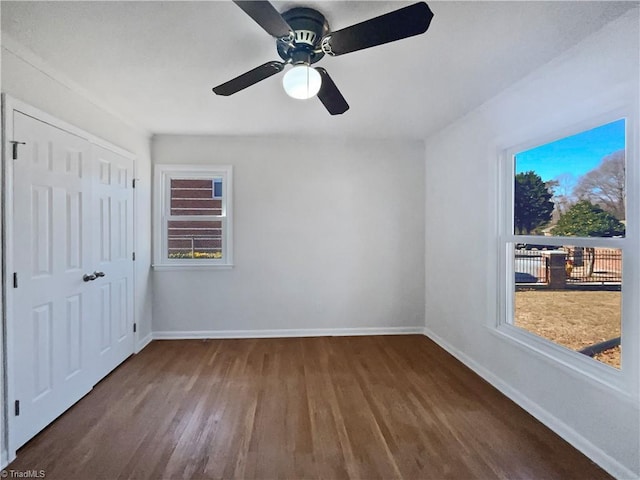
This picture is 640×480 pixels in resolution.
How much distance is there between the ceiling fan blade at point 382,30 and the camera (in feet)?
4.34

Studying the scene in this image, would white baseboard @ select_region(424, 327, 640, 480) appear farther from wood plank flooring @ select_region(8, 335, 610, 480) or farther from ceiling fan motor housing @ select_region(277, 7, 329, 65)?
ceiling fan motor housing @ select_region(277, 7, 329, 65)

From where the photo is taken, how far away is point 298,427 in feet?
7.23

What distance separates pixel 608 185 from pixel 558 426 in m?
1.58

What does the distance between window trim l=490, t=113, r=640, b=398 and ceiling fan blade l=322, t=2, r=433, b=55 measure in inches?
52.6

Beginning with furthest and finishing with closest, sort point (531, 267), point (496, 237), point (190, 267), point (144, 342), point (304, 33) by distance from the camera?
point (190, 267), point (144, 342), point (496, 237), point (531, 267), point (304, 33)

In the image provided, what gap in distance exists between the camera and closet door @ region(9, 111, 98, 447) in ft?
6.51

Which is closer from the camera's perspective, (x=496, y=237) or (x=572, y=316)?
(x=572, y=316)

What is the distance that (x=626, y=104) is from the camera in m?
1.76

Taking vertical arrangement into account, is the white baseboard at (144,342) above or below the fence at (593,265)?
below

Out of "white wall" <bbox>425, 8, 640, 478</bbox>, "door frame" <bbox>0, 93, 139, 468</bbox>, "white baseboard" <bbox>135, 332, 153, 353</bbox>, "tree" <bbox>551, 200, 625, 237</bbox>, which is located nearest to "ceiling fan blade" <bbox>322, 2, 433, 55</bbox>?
"white wall" <bbox>425, 8, 640, 478</bbox>

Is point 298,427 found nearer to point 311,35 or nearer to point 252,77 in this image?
point 252,77

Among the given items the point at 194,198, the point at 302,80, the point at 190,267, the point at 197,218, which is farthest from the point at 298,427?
the point at 194,198

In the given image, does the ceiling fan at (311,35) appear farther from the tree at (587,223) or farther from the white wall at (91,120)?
the tree at (587,223)

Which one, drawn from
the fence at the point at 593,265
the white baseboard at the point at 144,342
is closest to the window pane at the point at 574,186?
the fence at the point at 593,265
